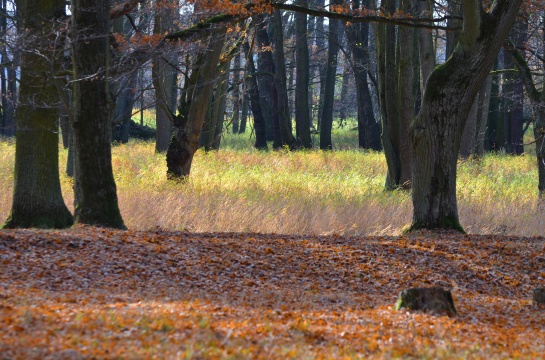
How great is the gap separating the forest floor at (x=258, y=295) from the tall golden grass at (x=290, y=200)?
2004mm

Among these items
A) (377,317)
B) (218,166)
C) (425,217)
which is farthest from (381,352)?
(218,166)

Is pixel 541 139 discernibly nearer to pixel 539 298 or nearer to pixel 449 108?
pixel 449 108

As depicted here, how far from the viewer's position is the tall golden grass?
11047mm

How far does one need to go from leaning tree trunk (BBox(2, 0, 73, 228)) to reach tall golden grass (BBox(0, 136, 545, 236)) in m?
1.71

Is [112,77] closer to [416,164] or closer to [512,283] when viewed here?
[416,164]

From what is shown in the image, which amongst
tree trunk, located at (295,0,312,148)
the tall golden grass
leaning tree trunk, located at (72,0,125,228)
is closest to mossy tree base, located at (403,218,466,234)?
the tall golden grass

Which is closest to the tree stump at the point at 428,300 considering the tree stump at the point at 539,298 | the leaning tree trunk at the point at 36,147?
the tree stump at the point at 539,298

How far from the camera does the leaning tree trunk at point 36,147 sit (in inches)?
360

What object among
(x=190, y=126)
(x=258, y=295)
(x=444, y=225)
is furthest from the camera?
(x=190, y=126)

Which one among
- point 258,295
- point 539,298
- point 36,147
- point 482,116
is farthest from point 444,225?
point 482,116

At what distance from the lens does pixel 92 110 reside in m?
8.48

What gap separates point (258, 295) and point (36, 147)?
4536 mm

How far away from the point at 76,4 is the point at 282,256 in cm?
398

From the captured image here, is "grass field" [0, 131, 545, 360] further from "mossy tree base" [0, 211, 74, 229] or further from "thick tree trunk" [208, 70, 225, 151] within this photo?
"thick tree trunk" [208, 70, 225, 151]
